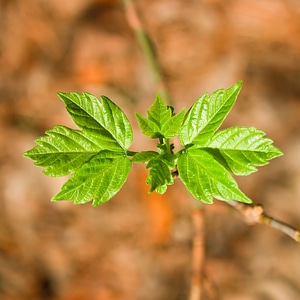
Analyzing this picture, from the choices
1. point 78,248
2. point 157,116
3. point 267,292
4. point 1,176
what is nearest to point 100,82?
point 1,176

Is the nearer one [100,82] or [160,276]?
[160,276]

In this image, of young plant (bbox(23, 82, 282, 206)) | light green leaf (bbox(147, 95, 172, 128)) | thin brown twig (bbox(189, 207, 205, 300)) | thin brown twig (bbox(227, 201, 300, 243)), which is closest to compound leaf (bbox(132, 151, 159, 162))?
young plant (bbox(23, 82, 282, 206))

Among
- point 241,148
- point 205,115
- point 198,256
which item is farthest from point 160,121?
point 198,256

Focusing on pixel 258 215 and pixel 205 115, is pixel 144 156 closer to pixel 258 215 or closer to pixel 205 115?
pixel 205 115

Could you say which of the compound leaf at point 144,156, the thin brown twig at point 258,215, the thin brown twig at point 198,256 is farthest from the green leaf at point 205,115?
the thin brown twig at point 198,256

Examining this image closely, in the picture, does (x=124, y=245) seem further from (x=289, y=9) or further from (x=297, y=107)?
(x=289, y=9)

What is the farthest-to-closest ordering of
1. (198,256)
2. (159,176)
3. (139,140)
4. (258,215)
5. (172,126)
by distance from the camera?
1. (139,140)
2. (198,256)
3. (258,215)
4. (172,126)
5. (159,176)

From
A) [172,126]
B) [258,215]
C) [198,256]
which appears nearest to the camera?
[172,126]
